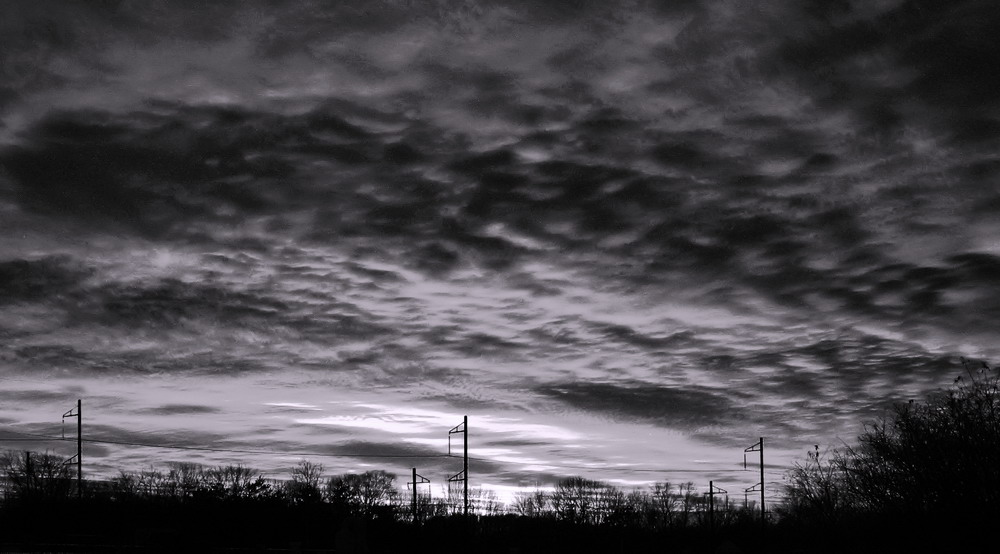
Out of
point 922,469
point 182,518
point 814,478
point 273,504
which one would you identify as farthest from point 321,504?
point 922,469

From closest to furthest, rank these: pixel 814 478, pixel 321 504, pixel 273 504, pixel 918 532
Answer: pixel 918 532 < pixel 814 478 < pixel 273 504 < pixel 321 504

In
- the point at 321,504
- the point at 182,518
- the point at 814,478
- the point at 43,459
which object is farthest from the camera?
the point at 43,459

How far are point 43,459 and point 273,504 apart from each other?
2821 cm

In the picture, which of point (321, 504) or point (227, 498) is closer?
point (227, 498)

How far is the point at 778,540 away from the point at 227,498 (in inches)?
1816

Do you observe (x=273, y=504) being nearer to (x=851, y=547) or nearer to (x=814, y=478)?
(x=814, y=478)

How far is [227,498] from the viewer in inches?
2079

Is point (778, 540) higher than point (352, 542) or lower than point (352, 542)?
lower

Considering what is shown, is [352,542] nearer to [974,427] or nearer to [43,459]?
[974,427]

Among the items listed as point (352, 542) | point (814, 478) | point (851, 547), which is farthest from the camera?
point (814, 478)

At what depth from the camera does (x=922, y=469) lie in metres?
20.4

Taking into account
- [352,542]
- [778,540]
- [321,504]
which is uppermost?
[352,542]

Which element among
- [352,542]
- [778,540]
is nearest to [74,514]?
[352,542]

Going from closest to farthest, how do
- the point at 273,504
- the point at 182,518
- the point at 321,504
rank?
the point at 182,518, the point at 273,504, the point at 321,504
